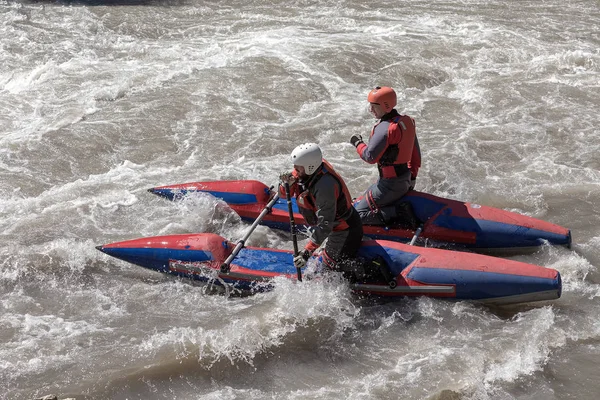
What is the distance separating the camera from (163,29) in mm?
A: 14258

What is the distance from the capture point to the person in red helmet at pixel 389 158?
6.30m

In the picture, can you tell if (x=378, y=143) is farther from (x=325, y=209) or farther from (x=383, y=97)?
(x=325, y=209)

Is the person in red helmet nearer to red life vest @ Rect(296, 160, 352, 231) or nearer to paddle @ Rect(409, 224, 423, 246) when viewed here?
paddle @ Rect(409, 224, 423, 246)

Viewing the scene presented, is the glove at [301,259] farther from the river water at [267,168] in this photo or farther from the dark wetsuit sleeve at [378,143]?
the dark wetsuit sleeve at [378,143]

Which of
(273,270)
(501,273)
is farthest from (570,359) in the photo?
(273,270)

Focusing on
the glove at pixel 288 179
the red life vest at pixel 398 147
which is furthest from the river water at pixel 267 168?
the red life vest at pixel 398 147

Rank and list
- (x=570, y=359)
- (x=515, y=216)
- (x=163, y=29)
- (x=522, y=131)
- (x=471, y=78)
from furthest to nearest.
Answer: (x=163, y=29) → (x=471, y=78) → (x=522, y=131) → (x=515, y=216) → (x=570, y=359)

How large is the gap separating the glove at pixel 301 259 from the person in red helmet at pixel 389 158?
4.11ft

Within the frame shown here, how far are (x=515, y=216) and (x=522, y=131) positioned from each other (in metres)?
3.48

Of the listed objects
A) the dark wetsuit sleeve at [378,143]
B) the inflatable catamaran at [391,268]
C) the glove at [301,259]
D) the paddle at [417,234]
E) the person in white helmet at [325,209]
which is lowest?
the inflatable catamaran at [391,268]

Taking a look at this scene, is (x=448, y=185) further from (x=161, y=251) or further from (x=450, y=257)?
(x=161, y=251)

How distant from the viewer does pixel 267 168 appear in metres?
9.04

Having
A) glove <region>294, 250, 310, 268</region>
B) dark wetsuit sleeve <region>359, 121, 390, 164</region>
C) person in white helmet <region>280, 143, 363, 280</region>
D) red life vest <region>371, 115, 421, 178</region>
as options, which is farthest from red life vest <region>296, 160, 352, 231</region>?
red life vest <region>371, 115, 421, 178</region>

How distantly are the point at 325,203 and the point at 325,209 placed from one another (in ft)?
0.19
